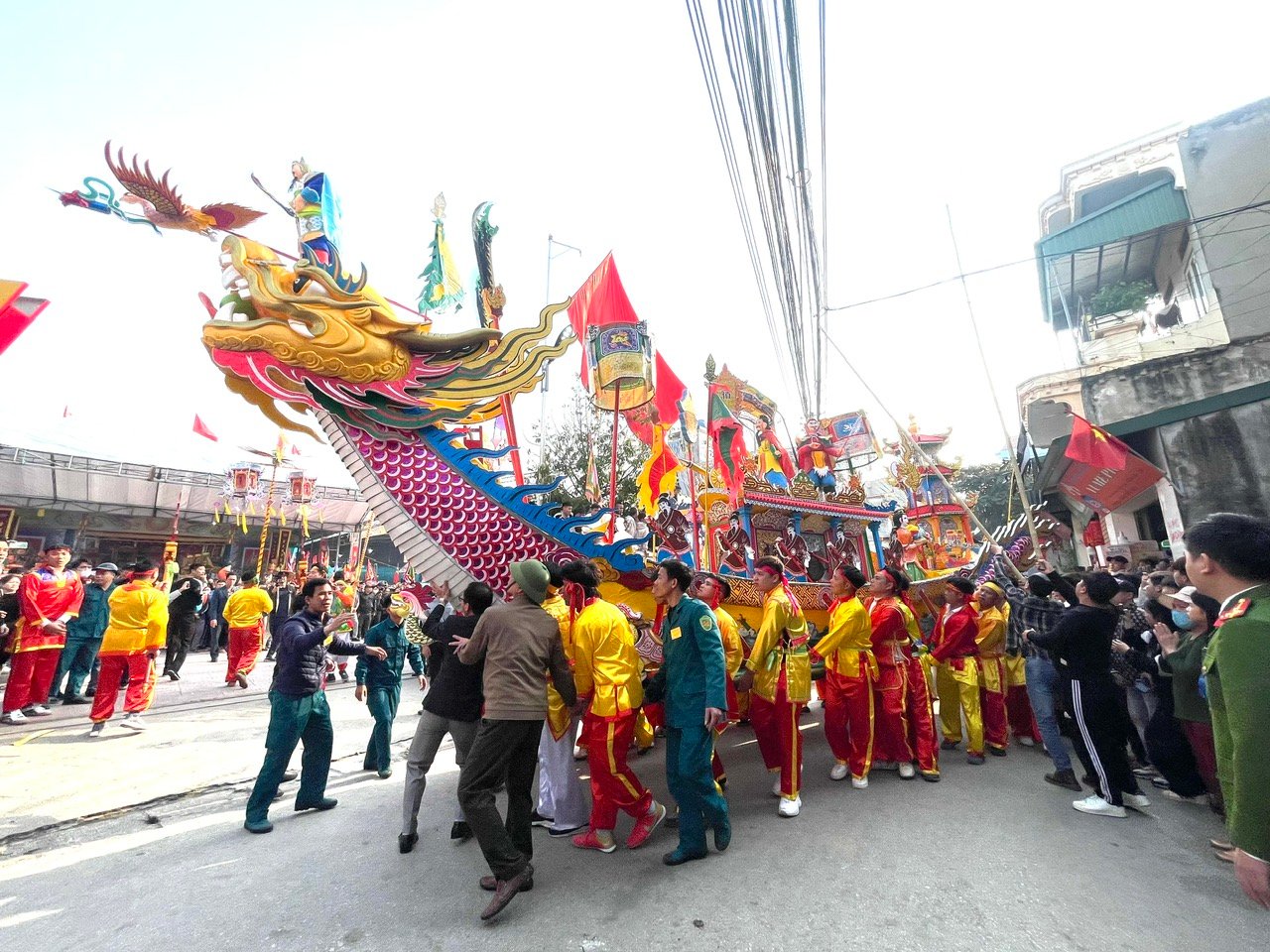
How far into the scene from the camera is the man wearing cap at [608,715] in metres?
3.23

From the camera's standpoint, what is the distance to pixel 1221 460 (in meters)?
8.59

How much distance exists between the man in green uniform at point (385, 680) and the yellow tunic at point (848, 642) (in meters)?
Answer: 3.26

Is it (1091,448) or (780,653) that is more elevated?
(1091,448)

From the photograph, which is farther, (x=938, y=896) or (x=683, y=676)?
(x=683, y=676)

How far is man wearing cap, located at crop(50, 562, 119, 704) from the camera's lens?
7.00m

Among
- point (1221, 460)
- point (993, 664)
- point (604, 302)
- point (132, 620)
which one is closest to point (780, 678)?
point (993, 664)

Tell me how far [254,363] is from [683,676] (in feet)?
11.2

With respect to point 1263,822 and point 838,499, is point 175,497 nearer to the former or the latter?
point 838,499

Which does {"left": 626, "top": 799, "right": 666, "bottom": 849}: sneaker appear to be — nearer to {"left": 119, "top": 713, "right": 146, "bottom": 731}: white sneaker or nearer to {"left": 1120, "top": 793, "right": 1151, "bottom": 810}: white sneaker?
{"left": 1120, "top": 793, "right": 1151, "bottom": 810}: white sneaker

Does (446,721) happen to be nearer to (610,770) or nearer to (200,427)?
(610,770)

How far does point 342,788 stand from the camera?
433 centimetres

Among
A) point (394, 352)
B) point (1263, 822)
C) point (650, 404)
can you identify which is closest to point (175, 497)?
point (650, 404)

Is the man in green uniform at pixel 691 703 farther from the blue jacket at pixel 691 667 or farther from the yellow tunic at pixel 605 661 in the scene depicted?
the yellow tunic at pixel 605 661

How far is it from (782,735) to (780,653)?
52 cm
